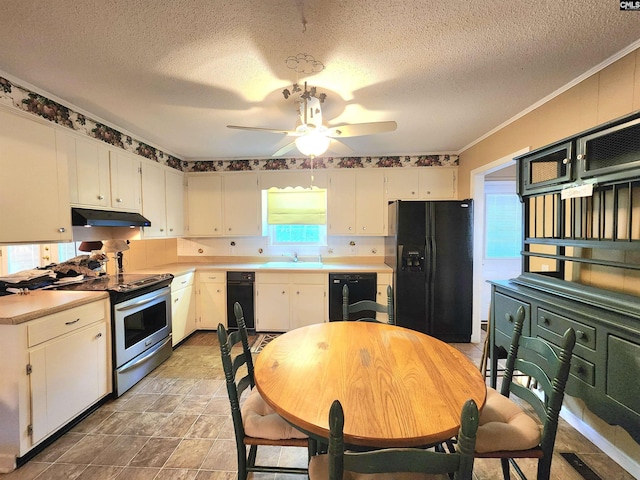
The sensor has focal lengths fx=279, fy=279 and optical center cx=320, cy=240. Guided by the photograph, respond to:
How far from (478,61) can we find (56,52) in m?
2.55

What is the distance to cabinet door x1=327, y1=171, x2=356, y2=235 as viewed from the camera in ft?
12.8

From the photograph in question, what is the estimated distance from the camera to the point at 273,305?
12.0 ft

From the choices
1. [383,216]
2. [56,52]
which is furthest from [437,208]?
[56,52]

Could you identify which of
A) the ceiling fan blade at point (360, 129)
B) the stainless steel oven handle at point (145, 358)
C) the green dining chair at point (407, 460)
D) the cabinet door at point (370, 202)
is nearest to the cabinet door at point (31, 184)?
the stainless steel oven handle at point (145, 358)

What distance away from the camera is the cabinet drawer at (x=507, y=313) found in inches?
75.2

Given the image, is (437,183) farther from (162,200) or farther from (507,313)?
(162,200)

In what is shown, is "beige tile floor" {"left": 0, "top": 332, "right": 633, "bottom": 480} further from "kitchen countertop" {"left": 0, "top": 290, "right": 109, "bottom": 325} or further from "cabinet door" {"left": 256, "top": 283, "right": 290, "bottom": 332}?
"cabinet door" {"left": 256, "top": 283, "right": 290, "bottom": 332}

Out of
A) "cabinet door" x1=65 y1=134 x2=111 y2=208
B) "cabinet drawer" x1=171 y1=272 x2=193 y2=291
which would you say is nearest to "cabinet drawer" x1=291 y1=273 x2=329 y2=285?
"cabinet drawer" x1=171 y1=272 x2=193 y2=291

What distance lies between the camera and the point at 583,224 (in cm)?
179

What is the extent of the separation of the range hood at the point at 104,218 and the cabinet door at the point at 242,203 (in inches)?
46.7

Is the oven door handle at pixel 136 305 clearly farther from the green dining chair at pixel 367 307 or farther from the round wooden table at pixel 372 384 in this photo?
the green dining chair at pixel 367 307

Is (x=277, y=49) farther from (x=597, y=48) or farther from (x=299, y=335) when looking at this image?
(x=597, y=48)

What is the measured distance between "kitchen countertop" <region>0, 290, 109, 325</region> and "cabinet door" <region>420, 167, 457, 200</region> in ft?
12.2

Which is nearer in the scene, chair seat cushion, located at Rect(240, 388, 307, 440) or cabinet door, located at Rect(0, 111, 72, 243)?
chair seat cushion, located at Rect(240, 388, 307, 440)
